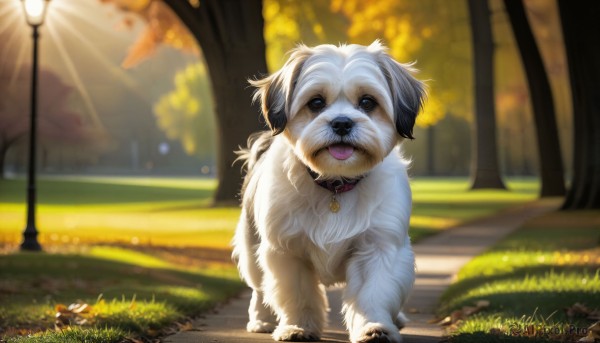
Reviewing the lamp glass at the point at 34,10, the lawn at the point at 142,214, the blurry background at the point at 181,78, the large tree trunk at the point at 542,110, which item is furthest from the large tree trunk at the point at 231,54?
the large tree trunk at the point at 542,110

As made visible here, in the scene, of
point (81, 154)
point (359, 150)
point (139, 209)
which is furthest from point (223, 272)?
point (81, 154)

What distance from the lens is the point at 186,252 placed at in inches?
661

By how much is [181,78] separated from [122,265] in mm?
68402

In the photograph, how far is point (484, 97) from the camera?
127 ft

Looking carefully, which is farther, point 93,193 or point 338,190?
point 93,193

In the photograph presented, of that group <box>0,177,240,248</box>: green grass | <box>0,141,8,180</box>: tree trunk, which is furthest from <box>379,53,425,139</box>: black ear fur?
<box>0,141,8,180</box>: tree trunk

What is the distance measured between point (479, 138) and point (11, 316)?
105ft

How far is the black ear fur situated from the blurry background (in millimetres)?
8228

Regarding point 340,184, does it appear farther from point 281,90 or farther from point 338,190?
point 281,90

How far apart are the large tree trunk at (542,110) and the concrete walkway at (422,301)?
9817 mm

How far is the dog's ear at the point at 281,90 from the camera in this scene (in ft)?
20.1

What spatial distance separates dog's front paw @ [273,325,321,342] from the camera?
675cm

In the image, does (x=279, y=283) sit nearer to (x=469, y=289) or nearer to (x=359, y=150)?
(x=359, y=150)

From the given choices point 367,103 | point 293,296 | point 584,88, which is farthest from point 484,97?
point 367,103
